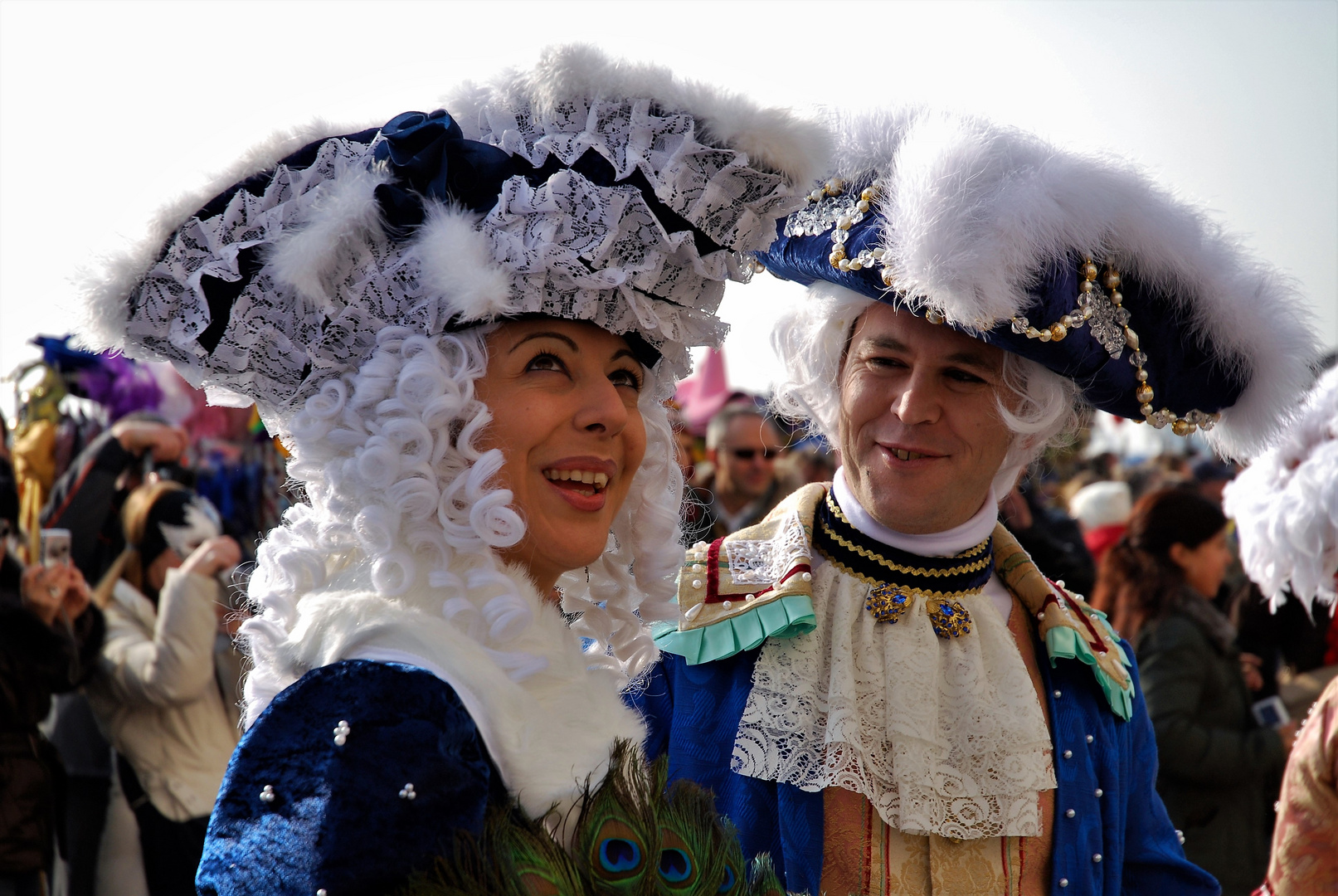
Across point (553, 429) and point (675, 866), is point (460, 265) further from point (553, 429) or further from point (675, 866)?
point (675, 866)

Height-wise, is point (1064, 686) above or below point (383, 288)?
below

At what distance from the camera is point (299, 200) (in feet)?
5.20

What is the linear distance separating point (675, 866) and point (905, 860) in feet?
2.88

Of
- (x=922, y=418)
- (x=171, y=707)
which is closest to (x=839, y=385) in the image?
(x=922, y=418)

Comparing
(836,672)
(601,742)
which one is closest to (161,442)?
(836,672)

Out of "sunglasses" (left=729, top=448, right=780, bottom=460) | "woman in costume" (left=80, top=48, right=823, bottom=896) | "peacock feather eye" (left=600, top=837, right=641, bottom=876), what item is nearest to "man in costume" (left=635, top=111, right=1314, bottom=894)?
"woman in costume" (left=80, top=48, right=823, bottom=896)

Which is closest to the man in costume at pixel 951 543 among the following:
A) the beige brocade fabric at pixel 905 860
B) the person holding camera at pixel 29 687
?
the beige brocade fabric at pixel 905 860

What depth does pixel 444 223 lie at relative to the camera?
5.08 feet

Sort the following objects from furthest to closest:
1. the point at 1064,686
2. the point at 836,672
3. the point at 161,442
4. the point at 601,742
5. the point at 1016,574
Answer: the point at 161,442, the point at 1016,574, the point at 1064,686, the point at 836,672, the point at 601,742

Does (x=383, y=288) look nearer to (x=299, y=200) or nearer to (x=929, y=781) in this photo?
(x=299, y=200)

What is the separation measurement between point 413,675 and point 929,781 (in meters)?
1.19

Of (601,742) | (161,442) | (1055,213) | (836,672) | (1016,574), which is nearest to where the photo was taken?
(601,742)

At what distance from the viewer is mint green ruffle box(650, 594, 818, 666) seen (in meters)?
2.22

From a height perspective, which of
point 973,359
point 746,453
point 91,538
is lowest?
point 746,453
